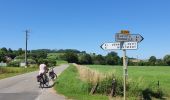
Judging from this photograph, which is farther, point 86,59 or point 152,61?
point 86,59

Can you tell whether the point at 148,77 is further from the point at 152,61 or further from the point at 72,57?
the point at 72,57

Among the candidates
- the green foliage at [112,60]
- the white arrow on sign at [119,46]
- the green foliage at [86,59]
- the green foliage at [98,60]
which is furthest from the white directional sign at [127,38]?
the green foliage at [86,59]

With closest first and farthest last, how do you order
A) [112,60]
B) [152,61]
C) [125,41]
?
[125,41] < [152,61] < [112,60]

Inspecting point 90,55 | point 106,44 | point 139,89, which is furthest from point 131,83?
point 90,55

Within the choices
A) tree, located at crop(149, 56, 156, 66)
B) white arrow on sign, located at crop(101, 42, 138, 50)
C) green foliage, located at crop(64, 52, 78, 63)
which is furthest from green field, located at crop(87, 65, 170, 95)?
green foliage, located at crop(64, 52, 78, 63)

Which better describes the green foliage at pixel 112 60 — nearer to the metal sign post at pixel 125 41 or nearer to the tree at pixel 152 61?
the tree at pixel 152 61

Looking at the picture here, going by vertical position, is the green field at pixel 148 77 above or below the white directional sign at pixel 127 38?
below

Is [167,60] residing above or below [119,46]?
above

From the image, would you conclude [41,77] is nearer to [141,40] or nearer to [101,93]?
[101,93]

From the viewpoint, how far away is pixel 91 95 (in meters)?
21.1

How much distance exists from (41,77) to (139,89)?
910 centimetres

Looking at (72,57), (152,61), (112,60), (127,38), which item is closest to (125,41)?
(127,38)

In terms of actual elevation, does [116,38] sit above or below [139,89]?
above

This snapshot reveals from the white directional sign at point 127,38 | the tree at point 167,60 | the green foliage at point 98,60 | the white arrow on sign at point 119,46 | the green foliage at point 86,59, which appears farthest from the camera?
the green foliage at point 86,59
